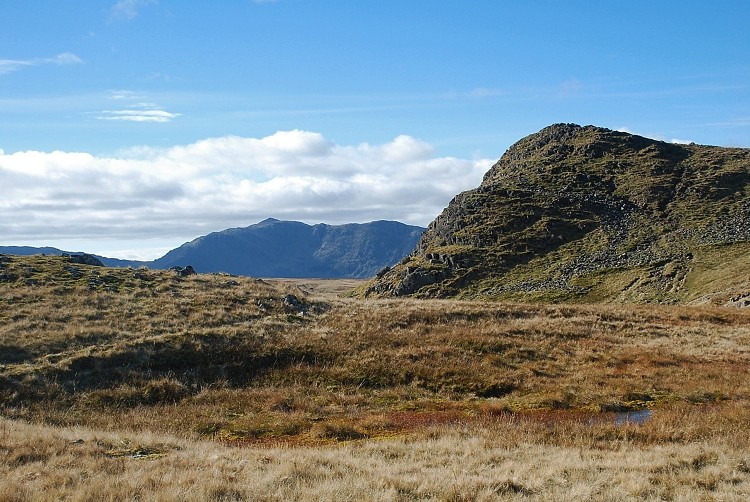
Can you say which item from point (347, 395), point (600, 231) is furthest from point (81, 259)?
point (600, 231)

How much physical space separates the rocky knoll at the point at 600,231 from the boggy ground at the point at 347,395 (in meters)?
29.4

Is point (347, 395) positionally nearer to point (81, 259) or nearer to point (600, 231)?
point (81, 259)

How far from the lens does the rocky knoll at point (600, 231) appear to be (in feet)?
236

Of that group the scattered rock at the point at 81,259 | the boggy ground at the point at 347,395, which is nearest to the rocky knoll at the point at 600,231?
the boggy ground at the point at 347,395

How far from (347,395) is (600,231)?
288 ft

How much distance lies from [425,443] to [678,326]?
32427mm

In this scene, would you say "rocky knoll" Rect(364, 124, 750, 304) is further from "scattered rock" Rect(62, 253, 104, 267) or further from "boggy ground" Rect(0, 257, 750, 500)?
"scattered rock" Rect(62, 253, 104, 267)

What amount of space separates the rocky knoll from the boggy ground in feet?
96.3

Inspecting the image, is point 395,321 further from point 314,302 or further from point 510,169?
point 510,169

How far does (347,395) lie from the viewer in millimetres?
23000

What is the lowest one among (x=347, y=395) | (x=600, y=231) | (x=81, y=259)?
(x=347, y=395)

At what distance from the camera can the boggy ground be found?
10.6 metres

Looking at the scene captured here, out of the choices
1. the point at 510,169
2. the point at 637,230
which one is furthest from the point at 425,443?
the point at 510,169

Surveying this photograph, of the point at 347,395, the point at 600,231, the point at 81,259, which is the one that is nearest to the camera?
the point at 347,395
